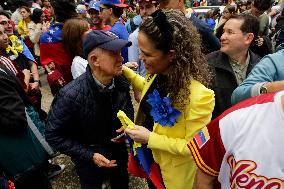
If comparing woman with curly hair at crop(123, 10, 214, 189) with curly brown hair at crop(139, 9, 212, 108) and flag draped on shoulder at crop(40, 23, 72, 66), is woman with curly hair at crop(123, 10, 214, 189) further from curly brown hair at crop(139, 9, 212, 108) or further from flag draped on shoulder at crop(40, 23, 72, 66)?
flag draped on shoulder at crop(40, 23, 72, 66)

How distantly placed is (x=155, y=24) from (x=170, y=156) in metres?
0.84

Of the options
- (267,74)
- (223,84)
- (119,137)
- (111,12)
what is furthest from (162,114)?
(111,12)

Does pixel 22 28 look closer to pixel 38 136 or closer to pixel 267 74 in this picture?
pixel 38 136

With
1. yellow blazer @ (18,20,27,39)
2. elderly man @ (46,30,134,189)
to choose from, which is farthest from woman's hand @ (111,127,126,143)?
yellow blazer @ (18,20,27,39)

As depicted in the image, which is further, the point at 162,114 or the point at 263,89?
the point at 162,114

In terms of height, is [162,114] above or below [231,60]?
below

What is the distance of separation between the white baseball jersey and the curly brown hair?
527 millimetres

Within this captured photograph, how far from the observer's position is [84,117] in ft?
6.81

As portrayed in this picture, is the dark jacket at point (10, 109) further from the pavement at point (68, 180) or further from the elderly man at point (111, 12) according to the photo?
the elderly man at point (111, 12)

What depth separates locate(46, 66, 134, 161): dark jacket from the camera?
6.68ft

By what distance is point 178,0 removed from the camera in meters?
2.70

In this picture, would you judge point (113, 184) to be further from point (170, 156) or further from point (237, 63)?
point (237, 63)

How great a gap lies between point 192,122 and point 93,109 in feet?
2.56

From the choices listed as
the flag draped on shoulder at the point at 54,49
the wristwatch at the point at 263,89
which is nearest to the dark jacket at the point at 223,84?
the wristwatch at the point at 263,89
